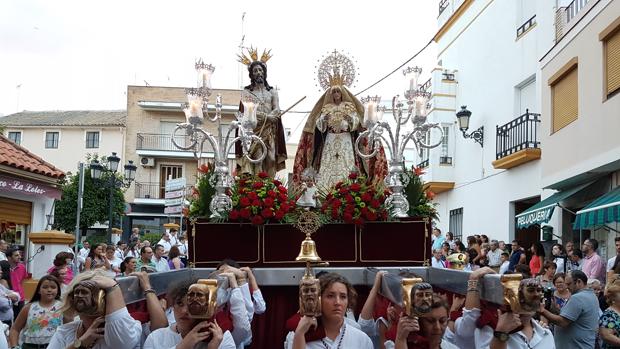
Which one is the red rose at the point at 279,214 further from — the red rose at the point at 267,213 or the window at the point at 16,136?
the window at the point at 16,136

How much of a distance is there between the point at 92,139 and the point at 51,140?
8.41ft

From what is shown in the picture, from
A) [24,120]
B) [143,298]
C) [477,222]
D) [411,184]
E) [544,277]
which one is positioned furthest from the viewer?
[24,120]

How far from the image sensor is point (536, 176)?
1770 cm

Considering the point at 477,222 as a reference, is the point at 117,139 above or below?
above

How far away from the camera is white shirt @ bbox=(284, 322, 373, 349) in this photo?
12.9 ft

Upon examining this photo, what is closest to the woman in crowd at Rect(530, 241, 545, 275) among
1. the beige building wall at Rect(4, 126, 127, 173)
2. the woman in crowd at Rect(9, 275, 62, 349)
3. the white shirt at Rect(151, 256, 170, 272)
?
the white shirt at Rect(151, 256, 170, 272)

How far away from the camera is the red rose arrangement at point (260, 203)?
7969 mm

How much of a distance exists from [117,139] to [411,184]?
3406cm

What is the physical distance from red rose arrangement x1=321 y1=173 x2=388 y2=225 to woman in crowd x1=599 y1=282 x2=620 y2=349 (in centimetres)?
253

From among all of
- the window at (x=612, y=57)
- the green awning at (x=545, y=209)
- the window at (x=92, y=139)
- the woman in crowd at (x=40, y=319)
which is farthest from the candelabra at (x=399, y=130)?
the window at (x=92, y=139)

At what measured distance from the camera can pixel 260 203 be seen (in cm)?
800

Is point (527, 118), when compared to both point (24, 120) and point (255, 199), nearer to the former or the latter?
point (255, 199)

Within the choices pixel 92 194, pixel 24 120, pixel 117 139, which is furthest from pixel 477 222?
pixel 24 120

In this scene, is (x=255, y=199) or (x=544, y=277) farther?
(x=544, y=277)
